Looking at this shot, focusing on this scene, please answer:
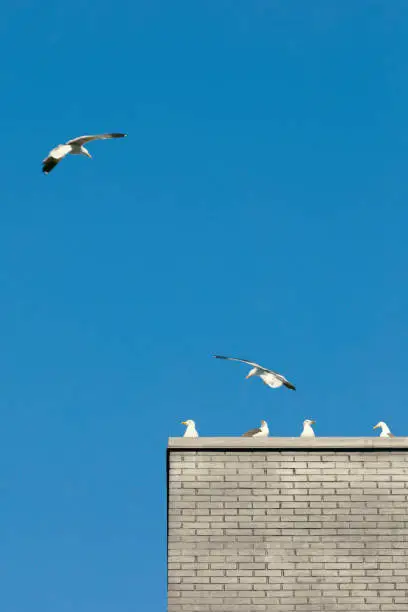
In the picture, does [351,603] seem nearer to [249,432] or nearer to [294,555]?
[294,555]

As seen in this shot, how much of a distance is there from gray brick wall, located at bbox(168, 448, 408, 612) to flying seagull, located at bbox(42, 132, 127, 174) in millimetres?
6392

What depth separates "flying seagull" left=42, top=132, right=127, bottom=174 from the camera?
44.9 meters

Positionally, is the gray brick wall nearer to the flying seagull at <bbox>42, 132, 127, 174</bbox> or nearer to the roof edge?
the roof edge

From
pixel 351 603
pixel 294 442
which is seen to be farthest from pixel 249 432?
pixel 351 603

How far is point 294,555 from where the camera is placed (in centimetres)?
4272

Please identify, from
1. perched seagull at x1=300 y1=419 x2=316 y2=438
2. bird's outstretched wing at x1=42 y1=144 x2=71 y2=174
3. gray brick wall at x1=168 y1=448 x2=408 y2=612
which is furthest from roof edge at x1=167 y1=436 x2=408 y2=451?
bird's outstretched wing at x1=42 y1=144 x2=71 y2=174

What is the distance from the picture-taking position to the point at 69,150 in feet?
151

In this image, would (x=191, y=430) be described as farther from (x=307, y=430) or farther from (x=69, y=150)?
(x=69, y=150)

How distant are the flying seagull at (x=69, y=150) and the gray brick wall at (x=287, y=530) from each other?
639 cm

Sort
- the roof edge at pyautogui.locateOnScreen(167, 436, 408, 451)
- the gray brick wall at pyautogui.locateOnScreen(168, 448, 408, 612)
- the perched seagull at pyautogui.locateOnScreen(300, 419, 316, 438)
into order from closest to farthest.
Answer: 1. the gray brick wall at pyautogui.locateOnScreen(168, 448, 408, 612)
2. the roof edge at pyautogui.locateOnScreen(167, 436, 408, 451)
3. the perched seagull at pyautogui.locateOnScreen(300, 419, 316, 438)

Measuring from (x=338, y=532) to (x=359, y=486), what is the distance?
109 cm

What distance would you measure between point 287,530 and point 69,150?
9244 mm

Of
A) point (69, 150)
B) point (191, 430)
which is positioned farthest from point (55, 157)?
point (191, 430)

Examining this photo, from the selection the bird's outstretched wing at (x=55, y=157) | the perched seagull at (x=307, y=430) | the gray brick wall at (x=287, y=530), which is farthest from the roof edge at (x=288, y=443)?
the bird's outstretched wing at (x=55, y=157)
